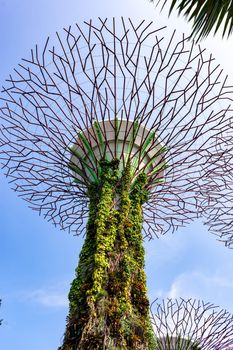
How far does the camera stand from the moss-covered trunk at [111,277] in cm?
798

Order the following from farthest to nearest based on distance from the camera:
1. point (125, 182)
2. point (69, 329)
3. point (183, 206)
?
point (183, 206) → point (125, 182) → point (69, 329)

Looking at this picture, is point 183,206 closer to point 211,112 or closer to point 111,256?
point 211,112

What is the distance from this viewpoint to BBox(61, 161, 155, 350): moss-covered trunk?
26.2ft

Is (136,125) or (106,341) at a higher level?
(136,125)

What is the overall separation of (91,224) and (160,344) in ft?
17.8

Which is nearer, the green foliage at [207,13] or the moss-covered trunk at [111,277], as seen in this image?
the green foliage at [207,13]

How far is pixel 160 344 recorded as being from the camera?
13578 mm

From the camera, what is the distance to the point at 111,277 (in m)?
8.75

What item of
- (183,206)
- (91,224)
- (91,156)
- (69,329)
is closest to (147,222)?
(183,206)

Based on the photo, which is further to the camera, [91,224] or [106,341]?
[91,224]

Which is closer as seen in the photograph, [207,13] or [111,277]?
[207,13]

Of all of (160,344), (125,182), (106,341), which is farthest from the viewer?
(160,344)

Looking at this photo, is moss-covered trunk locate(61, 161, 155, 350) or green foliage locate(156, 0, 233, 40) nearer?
green foliage locate(156, 0, 233, 40)

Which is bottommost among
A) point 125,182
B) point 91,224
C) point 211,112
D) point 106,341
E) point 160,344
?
point 106,341
